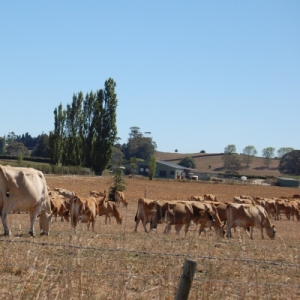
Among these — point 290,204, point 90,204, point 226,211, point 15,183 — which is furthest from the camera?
point 290,204

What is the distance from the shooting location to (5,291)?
25.5ft

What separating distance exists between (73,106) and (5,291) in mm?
73971

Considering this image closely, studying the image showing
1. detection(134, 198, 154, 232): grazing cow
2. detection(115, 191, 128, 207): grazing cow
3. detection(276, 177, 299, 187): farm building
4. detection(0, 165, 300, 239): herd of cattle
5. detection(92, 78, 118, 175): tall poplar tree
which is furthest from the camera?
detection(276, 177, 299, 187): farm building

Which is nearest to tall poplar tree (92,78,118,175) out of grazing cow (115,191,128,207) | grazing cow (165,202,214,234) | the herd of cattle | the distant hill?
grazing cow (115,191,128,207)

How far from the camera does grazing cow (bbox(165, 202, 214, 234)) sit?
778 inches

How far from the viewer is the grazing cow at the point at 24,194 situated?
14492mm

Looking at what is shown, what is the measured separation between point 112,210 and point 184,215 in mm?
5302

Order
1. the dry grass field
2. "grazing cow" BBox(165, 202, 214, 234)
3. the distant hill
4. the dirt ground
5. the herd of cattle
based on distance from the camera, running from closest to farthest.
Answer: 1. the dry grass field
2. the herd of cattle
3. "grazing cow" BBox(165, 202, 214, 234)
4. the dirt ground
5. the distant hill

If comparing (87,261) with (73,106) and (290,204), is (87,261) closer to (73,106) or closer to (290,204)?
(290,204)

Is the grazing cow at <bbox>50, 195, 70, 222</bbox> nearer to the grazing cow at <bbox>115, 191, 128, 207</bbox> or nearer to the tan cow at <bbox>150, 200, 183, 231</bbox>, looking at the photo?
the tan cow at <bbox>150, 200, 183, 231</bbox>

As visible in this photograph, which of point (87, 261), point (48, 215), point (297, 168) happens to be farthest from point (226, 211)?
point (297, 168)

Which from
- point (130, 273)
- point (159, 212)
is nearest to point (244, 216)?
point (159, 212)

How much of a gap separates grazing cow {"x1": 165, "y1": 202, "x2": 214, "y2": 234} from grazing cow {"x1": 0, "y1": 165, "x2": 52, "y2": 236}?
5.32 meters

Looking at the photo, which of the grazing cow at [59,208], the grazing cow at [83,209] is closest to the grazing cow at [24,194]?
the grazing cow at [83,209]
